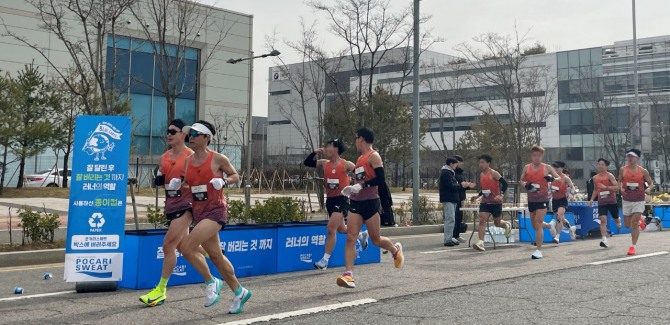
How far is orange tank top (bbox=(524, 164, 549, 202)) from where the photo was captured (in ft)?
36.3

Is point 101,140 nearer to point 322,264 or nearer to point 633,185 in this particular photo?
point 322,264

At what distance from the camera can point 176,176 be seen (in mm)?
6438

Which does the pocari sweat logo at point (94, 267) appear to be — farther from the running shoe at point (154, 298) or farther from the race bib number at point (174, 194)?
the race bib number at point (174, 194)

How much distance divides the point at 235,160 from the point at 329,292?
40.0 meters

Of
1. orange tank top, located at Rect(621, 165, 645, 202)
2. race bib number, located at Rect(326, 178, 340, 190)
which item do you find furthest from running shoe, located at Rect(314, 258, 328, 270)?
orange tank top, located at Rect(621, 165, 645, 202)

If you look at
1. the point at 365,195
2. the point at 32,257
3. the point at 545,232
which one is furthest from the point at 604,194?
the point at 32,257

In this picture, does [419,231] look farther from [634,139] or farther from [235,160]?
[235,160]

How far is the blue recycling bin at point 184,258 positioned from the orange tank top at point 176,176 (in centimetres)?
140

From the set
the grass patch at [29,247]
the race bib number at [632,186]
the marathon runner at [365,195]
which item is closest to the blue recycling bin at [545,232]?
the race bib number at [632,186]

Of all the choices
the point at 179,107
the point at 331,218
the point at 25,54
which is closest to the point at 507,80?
the point at 331,218

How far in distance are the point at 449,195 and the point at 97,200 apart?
7.94 metres

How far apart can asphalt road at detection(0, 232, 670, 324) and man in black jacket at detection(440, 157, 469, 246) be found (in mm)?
2929

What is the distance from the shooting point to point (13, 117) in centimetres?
2953

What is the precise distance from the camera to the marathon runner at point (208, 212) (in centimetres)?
589
